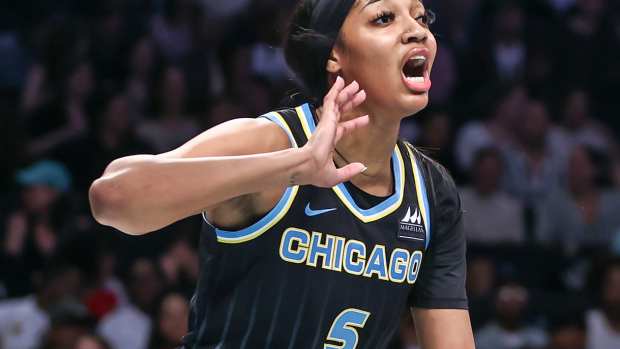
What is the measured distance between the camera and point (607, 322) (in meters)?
6.79

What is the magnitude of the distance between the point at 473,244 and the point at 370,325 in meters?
4.70

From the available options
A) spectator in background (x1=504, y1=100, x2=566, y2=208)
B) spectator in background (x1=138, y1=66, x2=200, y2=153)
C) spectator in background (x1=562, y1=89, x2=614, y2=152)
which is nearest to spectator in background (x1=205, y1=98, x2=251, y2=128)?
spectator in background (x1=138, y1=66, x2=200, y2=153)

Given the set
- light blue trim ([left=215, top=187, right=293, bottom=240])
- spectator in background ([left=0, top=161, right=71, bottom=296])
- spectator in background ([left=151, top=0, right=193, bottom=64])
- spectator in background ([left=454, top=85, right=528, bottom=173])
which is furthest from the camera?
spectator in background ([left=151, top=0, right=193, bottom=64])

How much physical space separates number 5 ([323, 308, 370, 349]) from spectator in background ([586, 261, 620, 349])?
3.88 meters

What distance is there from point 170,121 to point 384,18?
5.19 m

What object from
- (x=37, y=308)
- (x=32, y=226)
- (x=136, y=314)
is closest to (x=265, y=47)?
(x=32, y=226)

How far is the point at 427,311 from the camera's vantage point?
135 inches

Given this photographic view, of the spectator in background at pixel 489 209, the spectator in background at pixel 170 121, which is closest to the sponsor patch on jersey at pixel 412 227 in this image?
the spectator in background at pixel 489 209

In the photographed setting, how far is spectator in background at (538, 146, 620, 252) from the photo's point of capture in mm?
8141

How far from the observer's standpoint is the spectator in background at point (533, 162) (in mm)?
8461

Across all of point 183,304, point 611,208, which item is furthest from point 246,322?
point 611,208

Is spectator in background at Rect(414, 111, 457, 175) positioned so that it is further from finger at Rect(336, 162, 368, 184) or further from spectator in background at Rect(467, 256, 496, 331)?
finger at Rect(336, 162, 368, 184)

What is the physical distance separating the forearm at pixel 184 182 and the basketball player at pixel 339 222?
0.11m

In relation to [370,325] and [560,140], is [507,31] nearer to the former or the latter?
[560,140]
